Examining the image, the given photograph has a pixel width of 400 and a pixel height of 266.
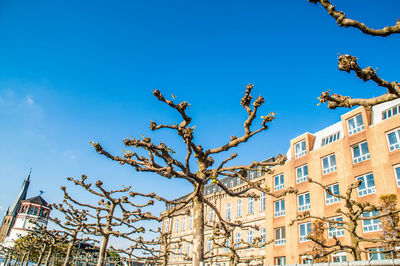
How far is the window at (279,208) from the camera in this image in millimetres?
30047

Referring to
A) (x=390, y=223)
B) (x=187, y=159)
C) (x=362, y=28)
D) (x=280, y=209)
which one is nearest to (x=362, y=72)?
(x=362, y=28)

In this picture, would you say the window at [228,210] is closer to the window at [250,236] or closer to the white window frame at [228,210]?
the white window frame at [228,210]

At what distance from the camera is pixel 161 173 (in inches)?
325

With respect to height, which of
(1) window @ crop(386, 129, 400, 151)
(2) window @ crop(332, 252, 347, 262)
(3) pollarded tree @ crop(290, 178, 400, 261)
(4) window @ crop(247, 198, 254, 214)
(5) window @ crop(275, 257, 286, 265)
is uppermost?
(1) window @ crop(386, 129, 400, 151)

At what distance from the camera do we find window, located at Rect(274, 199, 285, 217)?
98.6 ft

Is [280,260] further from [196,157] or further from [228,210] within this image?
[196,157]

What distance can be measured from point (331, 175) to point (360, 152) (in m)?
3.44

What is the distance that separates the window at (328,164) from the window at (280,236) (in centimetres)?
780

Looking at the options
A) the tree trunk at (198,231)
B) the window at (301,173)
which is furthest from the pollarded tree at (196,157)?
the window at (301,173)

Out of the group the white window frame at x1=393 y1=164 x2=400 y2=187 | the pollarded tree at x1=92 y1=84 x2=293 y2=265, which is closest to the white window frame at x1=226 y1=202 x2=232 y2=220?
the white window frame at x1=393 y1=164 x2=400 y2=187

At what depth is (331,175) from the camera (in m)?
26.5

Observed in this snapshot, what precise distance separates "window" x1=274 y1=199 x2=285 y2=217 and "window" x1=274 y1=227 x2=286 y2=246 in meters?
1.57

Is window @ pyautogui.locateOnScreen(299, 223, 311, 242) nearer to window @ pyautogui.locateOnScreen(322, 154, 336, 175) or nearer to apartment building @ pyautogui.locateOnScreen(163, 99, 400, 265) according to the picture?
apartment building @ pyautogui.locateOnScreen(163, 99, 400, 265)

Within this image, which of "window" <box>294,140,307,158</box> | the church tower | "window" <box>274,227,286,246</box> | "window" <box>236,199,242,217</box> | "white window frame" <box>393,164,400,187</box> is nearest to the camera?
"white window frame" <box>393,164,400,187</box>
